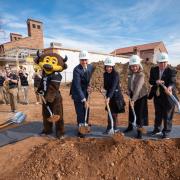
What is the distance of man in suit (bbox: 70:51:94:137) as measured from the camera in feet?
15.2

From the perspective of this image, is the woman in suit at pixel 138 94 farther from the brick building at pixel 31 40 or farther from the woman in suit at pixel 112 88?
the brick building at pixel 31 40

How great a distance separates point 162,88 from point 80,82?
1605mm

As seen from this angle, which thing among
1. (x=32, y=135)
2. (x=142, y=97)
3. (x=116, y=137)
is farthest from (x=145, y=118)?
(x=32, y=135)

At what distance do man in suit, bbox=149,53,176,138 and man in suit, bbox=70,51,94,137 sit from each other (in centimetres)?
131

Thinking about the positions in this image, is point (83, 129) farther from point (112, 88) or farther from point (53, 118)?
point (112, 88)

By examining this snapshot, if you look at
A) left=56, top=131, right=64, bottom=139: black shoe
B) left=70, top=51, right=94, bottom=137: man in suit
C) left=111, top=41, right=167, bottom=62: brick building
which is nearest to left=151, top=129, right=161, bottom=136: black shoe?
left=70, top=51, right=94, bottom=137: man in suit

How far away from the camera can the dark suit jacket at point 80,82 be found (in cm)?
464

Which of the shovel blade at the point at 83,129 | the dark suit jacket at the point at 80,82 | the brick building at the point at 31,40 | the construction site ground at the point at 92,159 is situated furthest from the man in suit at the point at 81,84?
the brick building at the point at 31,40

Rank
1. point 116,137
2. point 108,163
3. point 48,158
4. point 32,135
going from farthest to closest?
1. point 32,135
2. point 116,137
3. point 48,158
4. point 108,163

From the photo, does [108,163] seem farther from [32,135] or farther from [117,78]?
[32,135]

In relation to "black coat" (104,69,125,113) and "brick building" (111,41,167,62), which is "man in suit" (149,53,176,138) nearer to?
"black coat" (104,69,125,113)

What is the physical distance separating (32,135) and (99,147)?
1.92m

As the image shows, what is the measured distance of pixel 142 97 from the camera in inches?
181

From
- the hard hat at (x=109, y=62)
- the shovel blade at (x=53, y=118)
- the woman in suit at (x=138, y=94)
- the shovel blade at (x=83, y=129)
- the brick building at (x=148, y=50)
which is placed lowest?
the shovel blade at (x=83, y=129)
